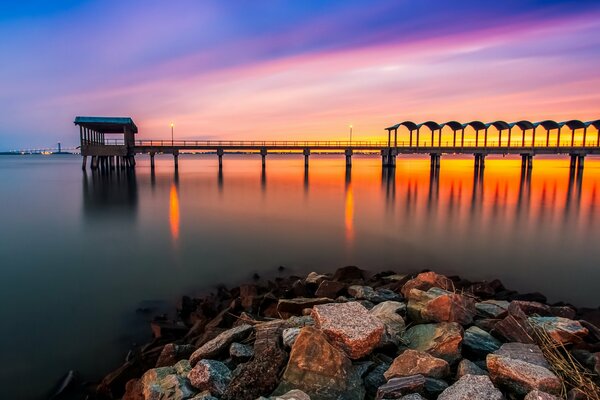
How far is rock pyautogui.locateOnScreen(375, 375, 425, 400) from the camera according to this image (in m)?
3.78

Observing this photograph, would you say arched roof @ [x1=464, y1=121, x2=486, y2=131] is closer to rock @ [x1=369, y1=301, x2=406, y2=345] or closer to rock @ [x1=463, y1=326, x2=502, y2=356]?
rock @ [x1=369, y1=301, x2=406, y2=345]

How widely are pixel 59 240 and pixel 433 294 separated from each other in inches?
573

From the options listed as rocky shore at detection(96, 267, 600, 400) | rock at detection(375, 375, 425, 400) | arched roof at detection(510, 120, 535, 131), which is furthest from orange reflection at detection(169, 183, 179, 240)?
arched roof at detection(510, 120, 535, 131)

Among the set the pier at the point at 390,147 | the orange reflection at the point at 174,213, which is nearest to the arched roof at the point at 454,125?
the pier at the point at 390,147

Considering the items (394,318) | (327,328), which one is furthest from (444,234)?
(327,328)

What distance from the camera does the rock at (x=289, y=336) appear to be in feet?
15.5

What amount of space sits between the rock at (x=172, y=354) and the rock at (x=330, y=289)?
2.70m

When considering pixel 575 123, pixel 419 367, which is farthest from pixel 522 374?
pixel 575 123

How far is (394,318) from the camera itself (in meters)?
5.62

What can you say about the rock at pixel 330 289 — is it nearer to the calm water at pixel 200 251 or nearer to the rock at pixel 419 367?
the rock at pixel 419 367

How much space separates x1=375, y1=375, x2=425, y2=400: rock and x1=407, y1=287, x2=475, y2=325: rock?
164cm

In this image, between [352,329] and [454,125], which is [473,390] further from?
[454,125]

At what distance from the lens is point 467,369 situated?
4188 millimetres

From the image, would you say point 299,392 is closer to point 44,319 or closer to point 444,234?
point 44,319
